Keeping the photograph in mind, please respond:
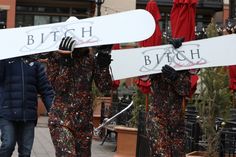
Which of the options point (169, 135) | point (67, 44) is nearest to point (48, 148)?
point (169, 135)

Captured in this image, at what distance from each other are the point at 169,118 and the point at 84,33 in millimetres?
1180

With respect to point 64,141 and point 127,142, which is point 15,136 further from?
point 127,142

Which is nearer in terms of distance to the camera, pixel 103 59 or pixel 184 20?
pixel 103 59

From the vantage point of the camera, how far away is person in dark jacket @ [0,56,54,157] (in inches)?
237

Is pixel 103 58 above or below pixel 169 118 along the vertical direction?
above

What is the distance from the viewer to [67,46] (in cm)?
480

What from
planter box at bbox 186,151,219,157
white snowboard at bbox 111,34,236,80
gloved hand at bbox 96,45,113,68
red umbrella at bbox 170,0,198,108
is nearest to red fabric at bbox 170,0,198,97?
Result: red umbrella at bbox 170,0,198,108

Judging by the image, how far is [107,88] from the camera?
16.4 ft

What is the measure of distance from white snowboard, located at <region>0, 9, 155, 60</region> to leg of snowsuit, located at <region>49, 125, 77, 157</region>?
0.81 m

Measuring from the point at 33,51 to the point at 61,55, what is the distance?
0.48 m

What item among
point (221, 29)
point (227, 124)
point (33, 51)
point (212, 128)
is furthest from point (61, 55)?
point (221, 29)

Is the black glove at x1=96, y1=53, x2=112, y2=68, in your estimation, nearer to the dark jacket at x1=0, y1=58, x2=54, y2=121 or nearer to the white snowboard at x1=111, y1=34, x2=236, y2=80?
the white snowboard at x1=111, y1=34, x2=236, y2=80

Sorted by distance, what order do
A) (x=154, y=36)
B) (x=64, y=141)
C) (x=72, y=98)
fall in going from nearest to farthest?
(x=64, y=141) < (x=72, y=98) < (x=154, y=36)

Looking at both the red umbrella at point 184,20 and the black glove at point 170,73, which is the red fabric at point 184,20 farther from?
the black glove at point 170,73
